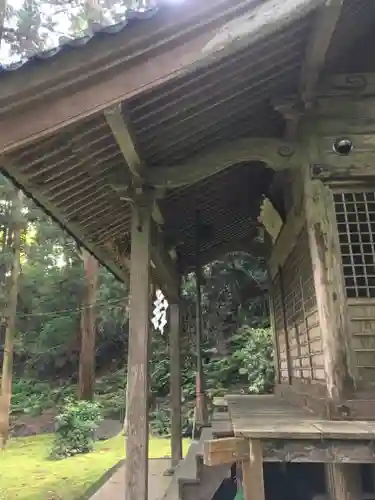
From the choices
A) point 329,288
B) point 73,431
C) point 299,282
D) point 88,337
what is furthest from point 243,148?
point 88,337

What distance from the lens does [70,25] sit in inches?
618

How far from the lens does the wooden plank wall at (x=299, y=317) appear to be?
454 centimetres

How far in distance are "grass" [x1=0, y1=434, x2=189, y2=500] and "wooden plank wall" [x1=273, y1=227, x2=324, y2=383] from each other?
163 inches

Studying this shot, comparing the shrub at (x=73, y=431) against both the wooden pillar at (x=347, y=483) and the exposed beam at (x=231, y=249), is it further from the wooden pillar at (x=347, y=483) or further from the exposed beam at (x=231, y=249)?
the wooden pillar at (x=347, y=483)

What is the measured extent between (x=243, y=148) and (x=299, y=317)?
7.81 ft

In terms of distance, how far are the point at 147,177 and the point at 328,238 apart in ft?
5.50

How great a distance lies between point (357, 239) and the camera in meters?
4.09

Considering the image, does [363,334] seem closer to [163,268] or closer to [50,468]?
[163,268]

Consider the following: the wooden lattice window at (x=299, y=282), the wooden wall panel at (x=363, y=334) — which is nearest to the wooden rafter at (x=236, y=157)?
the wooden lattice window at (x=299, y=282)

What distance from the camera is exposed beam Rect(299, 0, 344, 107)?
9.86ft

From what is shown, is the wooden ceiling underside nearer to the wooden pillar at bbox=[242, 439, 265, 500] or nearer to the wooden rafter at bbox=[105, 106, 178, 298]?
the wooden rafter at bbox=[105, 106, 178, 298]

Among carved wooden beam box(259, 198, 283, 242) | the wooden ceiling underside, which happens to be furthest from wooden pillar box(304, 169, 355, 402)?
carved wooden beam box(259, 198, 283, 242)

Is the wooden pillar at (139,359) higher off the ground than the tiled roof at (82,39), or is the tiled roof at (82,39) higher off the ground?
the tiled roof at (82,39)

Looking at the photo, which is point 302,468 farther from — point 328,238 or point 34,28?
point 34,28
